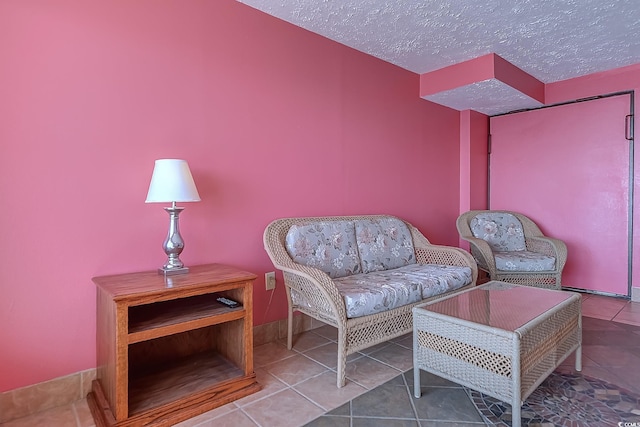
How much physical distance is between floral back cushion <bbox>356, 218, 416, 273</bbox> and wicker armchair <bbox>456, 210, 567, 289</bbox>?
768mm

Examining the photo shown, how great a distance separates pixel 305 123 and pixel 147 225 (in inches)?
51.0

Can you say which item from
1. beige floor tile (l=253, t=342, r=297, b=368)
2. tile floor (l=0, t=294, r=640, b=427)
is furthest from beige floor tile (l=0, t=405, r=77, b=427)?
beige floor tile (l=253, t=342, r=297, b=368)

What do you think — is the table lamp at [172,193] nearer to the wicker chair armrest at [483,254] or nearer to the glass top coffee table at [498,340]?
the glass top coffee table at [498,340]

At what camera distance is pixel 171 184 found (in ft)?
5.68

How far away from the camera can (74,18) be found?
171cm

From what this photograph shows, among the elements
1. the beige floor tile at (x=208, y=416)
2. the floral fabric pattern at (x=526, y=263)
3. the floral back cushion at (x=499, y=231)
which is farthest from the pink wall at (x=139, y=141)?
the floral back cushion at (x=499, y=231)

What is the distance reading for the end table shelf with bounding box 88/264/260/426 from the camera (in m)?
1.47

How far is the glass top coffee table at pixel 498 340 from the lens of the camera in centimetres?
143

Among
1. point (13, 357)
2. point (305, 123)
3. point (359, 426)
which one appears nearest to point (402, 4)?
point (305, 123)

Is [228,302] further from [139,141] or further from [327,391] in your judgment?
[139,141]

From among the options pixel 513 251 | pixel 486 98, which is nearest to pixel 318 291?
pixel 513 251

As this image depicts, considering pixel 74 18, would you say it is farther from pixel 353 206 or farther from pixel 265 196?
pixel 353 206

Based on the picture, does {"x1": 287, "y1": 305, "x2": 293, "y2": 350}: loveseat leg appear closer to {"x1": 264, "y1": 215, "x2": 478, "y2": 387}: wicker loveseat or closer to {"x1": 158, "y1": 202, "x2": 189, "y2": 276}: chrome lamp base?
{"x1": 264, "y1": 215, "x2": 478, "y2": 387}: wicker loveseat

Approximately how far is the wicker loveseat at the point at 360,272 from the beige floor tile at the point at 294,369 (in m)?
0.20
